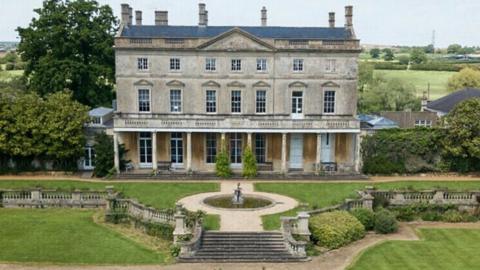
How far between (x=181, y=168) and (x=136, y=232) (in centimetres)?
1367

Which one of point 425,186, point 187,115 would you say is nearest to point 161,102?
point 187,115

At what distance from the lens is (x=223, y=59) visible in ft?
139

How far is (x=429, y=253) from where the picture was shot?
26859mm

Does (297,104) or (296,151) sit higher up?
(297,104)

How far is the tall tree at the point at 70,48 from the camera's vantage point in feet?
158

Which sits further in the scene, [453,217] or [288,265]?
[453,217]

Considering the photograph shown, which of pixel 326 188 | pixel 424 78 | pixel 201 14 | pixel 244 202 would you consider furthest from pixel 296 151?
pixel 424 78

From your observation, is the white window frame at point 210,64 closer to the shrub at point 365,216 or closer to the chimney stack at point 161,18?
the chimney stack at point 161,18

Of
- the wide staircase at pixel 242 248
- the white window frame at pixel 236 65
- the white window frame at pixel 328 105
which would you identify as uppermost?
the white window frame at pixel 236 65

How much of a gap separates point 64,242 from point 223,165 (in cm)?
1543

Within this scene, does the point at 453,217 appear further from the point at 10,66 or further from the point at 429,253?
the point at 10,66

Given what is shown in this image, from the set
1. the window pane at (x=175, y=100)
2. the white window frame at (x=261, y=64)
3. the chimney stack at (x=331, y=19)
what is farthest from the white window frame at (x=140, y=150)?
the chimney stack at (x=331, y=19)

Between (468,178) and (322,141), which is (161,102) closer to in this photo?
(322,141)

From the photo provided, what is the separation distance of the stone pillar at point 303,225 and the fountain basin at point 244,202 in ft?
15.7
